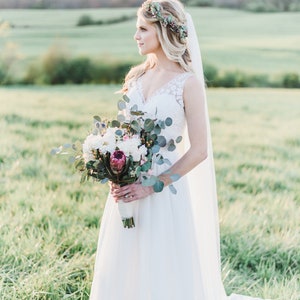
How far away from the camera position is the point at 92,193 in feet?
12.6

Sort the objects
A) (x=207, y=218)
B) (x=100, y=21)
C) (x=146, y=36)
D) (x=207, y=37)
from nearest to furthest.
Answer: (x=146, y=36)
(x=207, y=218)
(x=207, y=37)
(x=100, y=21)

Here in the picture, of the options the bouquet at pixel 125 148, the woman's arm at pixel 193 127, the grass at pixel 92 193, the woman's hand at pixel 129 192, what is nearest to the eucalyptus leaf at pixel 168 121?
the bouquet at pixel 125 148

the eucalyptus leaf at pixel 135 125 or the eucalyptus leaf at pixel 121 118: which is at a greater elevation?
the eucalyptus leaf at pixel 121 118

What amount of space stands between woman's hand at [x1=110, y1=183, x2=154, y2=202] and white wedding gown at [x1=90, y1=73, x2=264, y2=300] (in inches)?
3.2

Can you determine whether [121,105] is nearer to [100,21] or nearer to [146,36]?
[146,36]

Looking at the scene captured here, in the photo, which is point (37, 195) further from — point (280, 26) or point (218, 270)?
point (280, 26)

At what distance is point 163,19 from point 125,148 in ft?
1.59

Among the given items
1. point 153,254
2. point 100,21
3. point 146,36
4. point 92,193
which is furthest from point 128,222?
point 100,21

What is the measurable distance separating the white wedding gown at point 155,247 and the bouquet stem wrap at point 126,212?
50 mm

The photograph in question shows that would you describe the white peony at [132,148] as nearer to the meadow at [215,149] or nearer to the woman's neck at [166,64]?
the woman's neck at [166,64]

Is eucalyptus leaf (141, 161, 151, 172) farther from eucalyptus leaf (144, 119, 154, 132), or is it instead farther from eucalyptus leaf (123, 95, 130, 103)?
eucalyptus leaf (123, 95, 130, 103)

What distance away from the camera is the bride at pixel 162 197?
6.66 ft

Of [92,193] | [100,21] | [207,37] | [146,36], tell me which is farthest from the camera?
[100,21]

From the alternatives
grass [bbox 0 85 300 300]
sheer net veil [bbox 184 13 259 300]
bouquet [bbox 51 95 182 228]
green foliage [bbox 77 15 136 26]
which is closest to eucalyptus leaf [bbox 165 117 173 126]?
bouquet [bbox 51 95 182 228]
